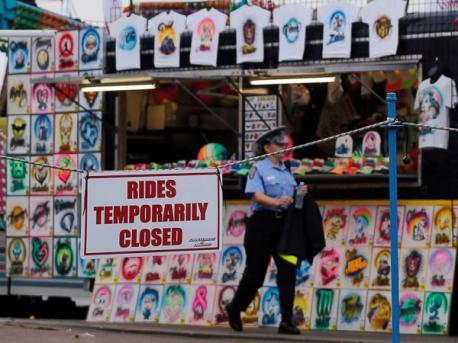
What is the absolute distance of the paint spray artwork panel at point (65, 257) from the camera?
15000mm

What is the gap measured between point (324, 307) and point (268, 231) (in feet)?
4.61

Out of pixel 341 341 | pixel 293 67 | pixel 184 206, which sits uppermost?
pixel 293 67

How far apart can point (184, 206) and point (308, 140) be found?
18.4 feet

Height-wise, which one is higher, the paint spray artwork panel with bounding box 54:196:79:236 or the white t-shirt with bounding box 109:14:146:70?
the white t-shirt with bounding box 109:14:146:70

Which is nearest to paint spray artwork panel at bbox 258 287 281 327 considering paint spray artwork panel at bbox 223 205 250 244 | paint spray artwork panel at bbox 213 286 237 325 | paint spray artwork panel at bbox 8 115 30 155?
paint spray artwork panel at bbox 213 286 237 325

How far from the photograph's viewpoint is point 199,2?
47.8ft

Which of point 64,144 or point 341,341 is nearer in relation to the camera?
point 341,341

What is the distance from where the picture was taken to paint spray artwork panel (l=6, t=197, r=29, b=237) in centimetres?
1535

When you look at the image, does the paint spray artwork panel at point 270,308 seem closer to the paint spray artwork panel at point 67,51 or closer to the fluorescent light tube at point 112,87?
the fluorescent light tube at point 112,87

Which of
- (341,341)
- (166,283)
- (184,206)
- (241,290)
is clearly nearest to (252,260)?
(241,290)

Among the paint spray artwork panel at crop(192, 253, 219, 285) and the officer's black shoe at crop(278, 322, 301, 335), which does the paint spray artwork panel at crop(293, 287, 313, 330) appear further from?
the paint spray artwork panel at crop(192, 253, 219, 285)

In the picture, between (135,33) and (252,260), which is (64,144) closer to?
(135,33)

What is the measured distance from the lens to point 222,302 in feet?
44.2

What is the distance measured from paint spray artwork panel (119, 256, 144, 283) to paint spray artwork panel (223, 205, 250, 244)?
1041 millimetres
